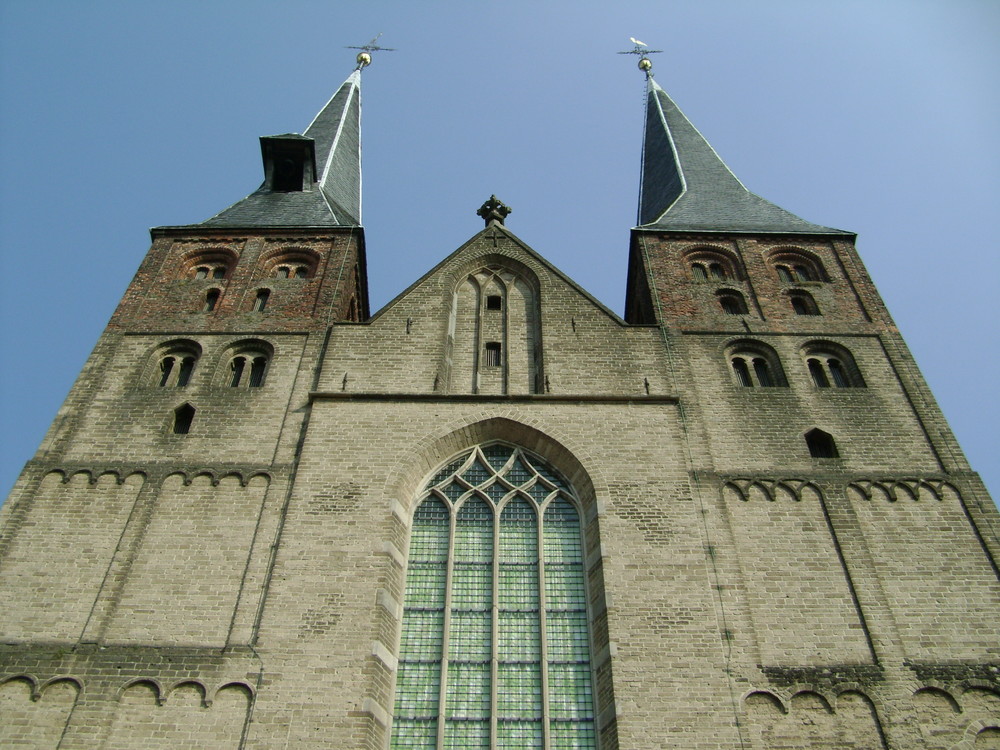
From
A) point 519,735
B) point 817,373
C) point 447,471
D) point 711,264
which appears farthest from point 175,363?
point 817,373

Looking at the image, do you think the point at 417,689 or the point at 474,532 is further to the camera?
the point at 474,532

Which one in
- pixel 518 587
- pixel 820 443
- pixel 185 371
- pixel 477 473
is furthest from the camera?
pixel 185 371

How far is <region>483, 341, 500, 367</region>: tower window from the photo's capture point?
48.2 feet

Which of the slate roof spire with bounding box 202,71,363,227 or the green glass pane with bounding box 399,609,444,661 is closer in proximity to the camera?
the green glass pane with bounding box 399,609,444,661

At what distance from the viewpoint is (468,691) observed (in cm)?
1017

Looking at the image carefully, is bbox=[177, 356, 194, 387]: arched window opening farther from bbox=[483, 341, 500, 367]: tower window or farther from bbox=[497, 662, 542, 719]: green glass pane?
bbox=[497, 662, 542, 719]: green glass pane

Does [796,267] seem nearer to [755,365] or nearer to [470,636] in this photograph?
[755,365]

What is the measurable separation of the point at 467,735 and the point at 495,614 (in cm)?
146

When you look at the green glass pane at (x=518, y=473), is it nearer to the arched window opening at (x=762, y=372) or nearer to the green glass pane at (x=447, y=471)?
the green glass pane at (x=447, y=471)

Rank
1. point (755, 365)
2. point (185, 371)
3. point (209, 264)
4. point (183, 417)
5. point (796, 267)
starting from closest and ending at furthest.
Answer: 1. point (183, 417)
2. point (185, 371)
3. point (755, 365)
4. point (209, 264)
5. point (796, 267)

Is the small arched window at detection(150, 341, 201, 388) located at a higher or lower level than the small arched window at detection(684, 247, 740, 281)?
lower

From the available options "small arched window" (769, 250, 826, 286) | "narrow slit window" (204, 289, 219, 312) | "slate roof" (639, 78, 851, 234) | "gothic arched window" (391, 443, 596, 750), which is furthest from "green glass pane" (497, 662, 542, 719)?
"slate roof" (639, 78, 851, 234)

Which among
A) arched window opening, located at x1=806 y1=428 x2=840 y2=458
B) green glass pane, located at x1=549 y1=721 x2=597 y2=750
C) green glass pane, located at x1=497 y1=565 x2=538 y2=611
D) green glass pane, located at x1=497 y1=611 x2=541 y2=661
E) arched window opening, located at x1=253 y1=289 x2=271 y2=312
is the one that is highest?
arched window opening, located at x1=253 y1=289 x2=271 y2=312

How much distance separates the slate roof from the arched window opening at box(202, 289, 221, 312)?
801 centimetres
